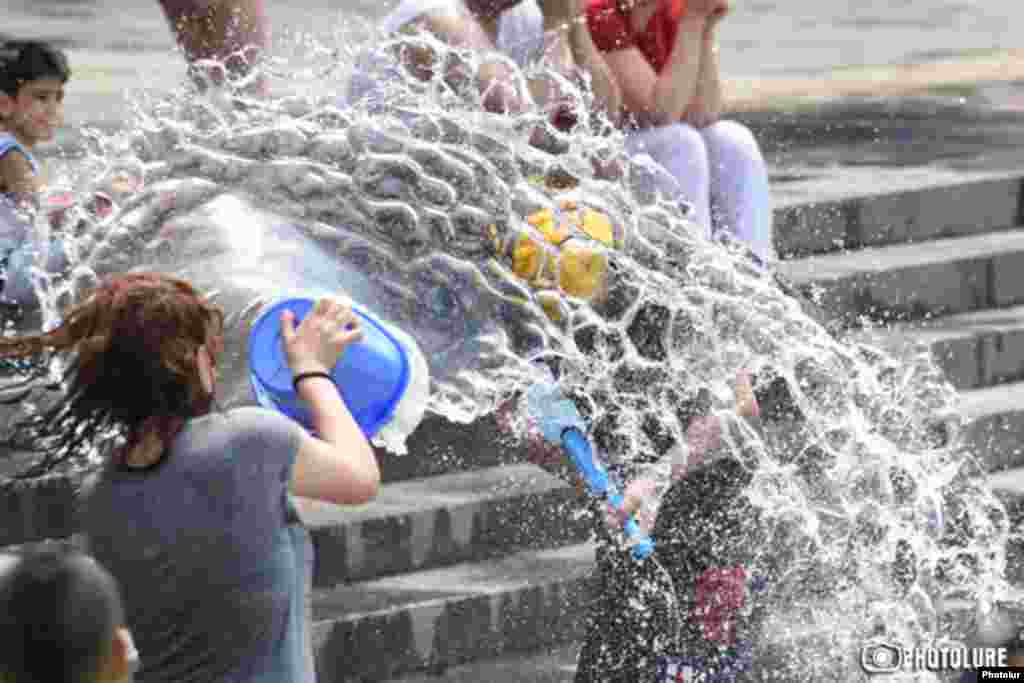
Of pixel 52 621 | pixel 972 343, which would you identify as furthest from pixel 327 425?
pixel 972 343

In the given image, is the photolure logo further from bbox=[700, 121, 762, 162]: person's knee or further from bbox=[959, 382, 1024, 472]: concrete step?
bbox=[959, 382, 1024, 472]: concrete step

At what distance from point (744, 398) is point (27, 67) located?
2146 mm

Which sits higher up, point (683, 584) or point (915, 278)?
point (683, 584)

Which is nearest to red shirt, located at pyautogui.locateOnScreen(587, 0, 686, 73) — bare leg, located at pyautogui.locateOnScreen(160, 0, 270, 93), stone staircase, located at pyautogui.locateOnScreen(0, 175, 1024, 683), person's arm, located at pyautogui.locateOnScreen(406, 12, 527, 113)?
person's arm, located at pyautogui.locateOnScreen(406, 12, 527, 113)

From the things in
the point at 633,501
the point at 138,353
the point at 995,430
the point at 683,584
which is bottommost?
the point at 995,430

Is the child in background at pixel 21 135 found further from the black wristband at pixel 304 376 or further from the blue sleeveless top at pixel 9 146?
the black wristband at pixel 304 376

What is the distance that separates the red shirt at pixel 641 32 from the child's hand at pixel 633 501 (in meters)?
1.60

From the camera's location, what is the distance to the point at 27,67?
23.4ft

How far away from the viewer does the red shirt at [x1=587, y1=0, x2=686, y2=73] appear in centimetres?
737

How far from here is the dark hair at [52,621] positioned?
363 cm

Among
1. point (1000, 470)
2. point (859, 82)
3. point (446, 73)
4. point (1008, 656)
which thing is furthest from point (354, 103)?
point (859, 82)

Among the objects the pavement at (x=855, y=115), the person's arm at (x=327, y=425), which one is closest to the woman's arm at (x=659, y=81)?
the pavement at (x=855, y=115)

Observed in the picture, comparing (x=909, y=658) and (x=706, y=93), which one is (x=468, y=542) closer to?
(x=909, y=658)

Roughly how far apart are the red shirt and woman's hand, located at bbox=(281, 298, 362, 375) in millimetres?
2819
